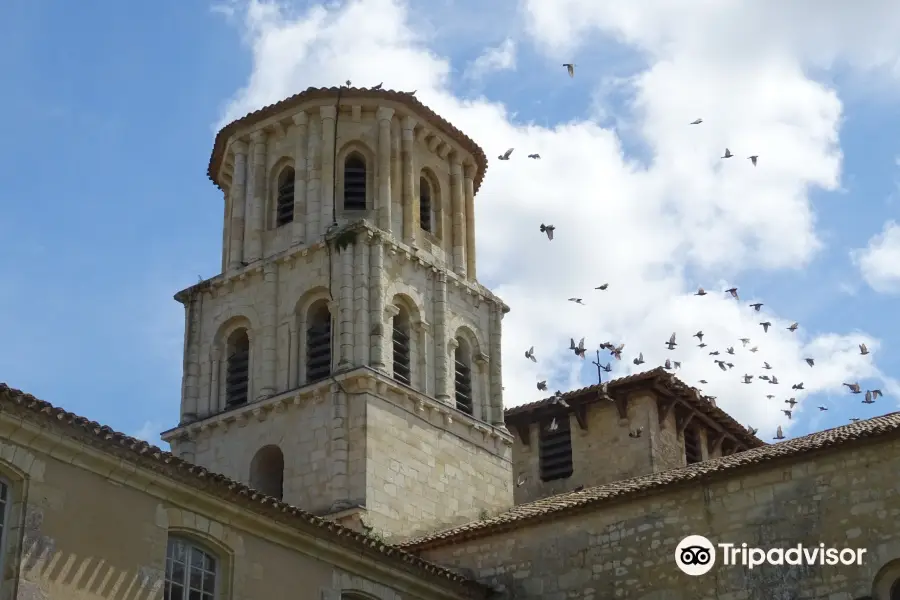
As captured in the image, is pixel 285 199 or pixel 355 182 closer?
pixel 355 182

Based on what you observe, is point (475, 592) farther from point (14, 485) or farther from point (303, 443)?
point (14, 485)

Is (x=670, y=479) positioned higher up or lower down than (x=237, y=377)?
lower down

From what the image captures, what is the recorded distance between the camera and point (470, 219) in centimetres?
3266

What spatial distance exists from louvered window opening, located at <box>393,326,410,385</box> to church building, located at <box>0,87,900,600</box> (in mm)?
59

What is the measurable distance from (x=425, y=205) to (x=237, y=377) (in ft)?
20.0

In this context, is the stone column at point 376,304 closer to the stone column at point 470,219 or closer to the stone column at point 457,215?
the stone column at point 457,215

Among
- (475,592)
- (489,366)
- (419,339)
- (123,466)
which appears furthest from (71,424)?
(489,366)

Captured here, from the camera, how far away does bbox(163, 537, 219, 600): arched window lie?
59.3 feet

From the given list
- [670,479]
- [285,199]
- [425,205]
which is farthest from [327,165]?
[670,479]

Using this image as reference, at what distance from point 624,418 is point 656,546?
937 cm

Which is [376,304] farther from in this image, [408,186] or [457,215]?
[457,215]

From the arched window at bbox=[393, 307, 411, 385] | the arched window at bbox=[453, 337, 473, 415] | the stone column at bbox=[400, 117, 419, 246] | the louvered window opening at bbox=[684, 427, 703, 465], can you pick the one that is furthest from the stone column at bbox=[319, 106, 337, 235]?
the louvered window opening at bbox=[684, 427, 703, 465]

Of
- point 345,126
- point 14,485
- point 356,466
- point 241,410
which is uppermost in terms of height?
point 345,126

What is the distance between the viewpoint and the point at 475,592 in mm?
22922
